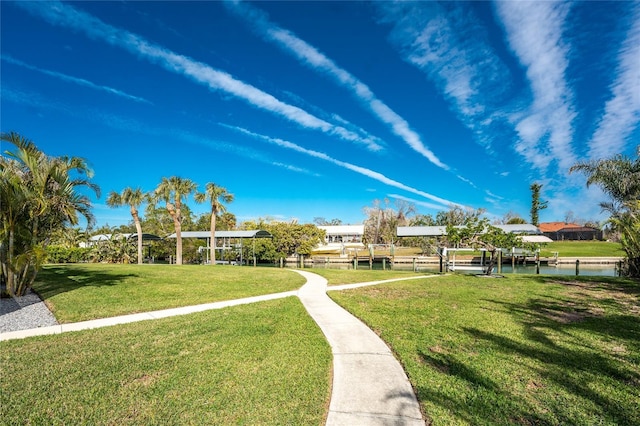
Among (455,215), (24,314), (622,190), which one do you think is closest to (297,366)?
(24,314)

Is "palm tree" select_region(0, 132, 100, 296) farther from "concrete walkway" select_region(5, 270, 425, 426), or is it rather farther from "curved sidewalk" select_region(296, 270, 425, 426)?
"curved sidewalk" select_region(296, 270, 425, 426)

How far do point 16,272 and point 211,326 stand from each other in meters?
6.58

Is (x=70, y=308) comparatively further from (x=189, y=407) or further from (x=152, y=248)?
(x=152, y=248)

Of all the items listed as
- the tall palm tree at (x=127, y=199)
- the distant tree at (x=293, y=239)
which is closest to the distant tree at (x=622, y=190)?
the distant tree at (x=293, y=239)

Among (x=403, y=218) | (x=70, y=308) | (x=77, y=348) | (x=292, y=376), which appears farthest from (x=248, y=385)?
(x=403, y=218)

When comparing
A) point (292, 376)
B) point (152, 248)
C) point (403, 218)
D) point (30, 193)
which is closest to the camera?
point (292, 376)

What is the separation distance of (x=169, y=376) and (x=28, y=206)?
316 inches

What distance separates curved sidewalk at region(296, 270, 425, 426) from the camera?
10.3 ft

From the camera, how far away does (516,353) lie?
16.0 feet

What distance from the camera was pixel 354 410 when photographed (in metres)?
3.24

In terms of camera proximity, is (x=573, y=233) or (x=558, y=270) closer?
(x=558, y=270)

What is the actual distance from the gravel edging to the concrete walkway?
42 centimetres

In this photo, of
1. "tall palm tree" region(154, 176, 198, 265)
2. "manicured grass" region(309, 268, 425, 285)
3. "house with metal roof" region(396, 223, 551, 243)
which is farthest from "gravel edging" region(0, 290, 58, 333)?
"house with metal roof" region(396, 223, 551, 243)

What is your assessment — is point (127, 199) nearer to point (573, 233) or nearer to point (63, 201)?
point (63, 201)
